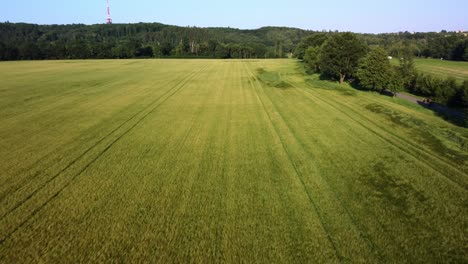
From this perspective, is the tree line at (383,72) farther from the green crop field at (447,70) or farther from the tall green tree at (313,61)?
the green crop field at (447,70)

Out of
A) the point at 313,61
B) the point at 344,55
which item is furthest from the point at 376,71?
the point at 313,61

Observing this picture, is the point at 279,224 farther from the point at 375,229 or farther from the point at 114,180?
the point at 114,180

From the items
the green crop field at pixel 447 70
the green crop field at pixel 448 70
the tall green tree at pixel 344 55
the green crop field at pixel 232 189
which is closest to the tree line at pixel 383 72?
the tall green tree at pixel 344 55

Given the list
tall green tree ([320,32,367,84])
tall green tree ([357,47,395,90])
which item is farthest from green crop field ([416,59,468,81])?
tall green tree ([357,47,395,90])

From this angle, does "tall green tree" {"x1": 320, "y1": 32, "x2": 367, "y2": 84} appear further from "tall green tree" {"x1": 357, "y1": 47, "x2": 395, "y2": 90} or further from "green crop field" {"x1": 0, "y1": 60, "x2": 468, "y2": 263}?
"green crop field" {"x1": 0, "y1": 60, "x2": 468, "y2": 263}

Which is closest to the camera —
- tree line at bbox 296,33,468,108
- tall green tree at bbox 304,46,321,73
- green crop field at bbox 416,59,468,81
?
tree line at bbox 296,33,468,108

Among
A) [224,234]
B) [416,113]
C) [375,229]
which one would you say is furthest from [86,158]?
[416,113]
